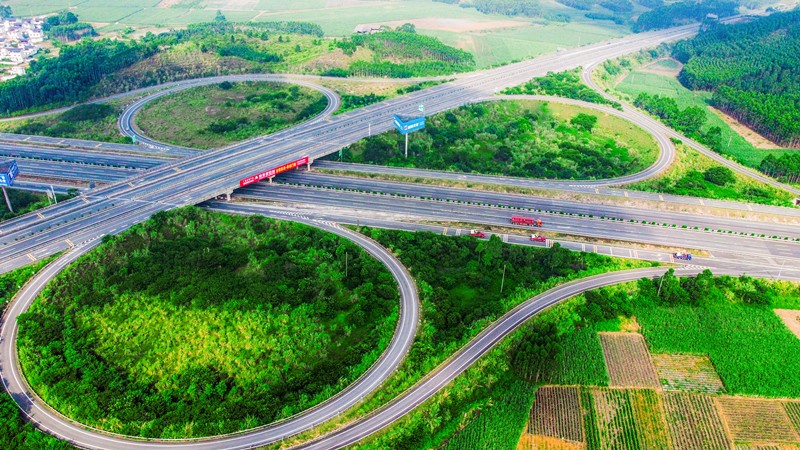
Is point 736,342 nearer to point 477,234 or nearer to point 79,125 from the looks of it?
point 477,234

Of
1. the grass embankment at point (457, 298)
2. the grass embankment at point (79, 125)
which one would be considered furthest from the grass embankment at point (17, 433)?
the grass embankment at point (79, 125)

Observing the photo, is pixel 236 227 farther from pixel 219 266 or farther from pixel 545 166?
pixel 545 166

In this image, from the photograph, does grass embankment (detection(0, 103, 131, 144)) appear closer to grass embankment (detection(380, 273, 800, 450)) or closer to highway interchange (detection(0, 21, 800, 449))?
highway interchange (detection(0, 21, 800, 449))

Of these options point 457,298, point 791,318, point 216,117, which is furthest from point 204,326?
point 791,318

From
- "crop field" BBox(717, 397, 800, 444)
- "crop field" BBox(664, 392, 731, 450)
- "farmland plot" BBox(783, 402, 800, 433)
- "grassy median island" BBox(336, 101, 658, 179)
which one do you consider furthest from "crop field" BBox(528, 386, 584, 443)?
"grassy median island" BBox(336, 101, 658, 179)

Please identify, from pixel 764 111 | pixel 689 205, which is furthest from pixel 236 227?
pixel 764 111
